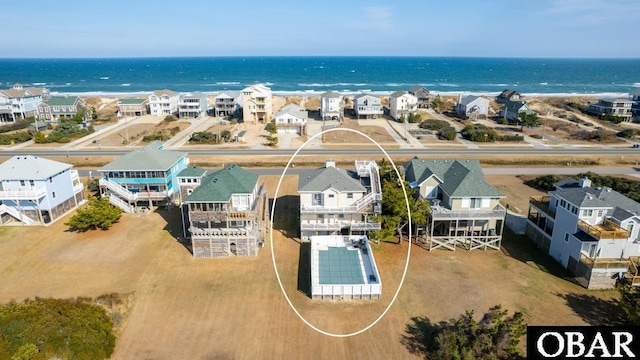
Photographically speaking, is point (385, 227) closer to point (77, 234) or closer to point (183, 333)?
point (183, 333)

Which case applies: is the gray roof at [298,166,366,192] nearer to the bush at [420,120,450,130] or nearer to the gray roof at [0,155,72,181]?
the gray roof at [0,155,72,181]

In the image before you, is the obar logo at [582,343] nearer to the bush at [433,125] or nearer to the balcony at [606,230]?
the balcony at [606,230]

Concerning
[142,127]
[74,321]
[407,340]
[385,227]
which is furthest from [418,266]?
[142,127]

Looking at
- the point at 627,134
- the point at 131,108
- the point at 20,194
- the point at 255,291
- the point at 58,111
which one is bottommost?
the point at 255,291

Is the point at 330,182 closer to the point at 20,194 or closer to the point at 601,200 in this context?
the point at 601,200

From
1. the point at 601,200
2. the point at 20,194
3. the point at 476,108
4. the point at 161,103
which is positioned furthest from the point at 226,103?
the point at 601,200

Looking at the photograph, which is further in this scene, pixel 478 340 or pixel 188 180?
pixel 188 180
